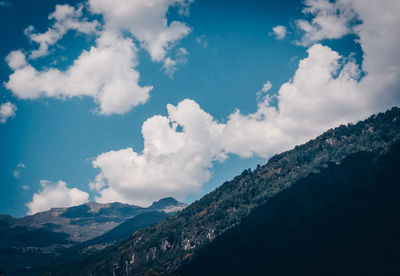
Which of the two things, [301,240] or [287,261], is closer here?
[287,261]

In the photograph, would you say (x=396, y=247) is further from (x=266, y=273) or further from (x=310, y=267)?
(x=266, y=273)

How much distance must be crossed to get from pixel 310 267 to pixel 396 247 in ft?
137

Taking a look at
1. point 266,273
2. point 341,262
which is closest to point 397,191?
point 341,262

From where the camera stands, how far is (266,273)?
178500 millimetres

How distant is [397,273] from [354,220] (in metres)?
63.1

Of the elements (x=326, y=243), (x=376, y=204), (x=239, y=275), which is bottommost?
(x=239, y=275)

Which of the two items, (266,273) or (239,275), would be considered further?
(239,275)

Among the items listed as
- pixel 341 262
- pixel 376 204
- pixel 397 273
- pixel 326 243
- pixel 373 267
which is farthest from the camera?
pixel 376 204

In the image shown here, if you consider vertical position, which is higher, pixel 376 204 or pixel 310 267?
pixel 376 204

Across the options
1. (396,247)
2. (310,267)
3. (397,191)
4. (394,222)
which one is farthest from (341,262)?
(397,191)

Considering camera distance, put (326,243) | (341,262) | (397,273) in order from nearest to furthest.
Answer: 1. (397,273)
2. (341,262)
3. (326,243)

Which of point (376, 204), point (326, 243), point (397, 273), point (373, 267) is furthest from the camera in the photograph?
point (376, 204)

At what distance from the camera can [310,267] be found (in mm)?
161500

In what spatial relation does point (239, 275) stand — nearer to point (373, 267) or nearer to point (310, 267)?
point (310, 267)
